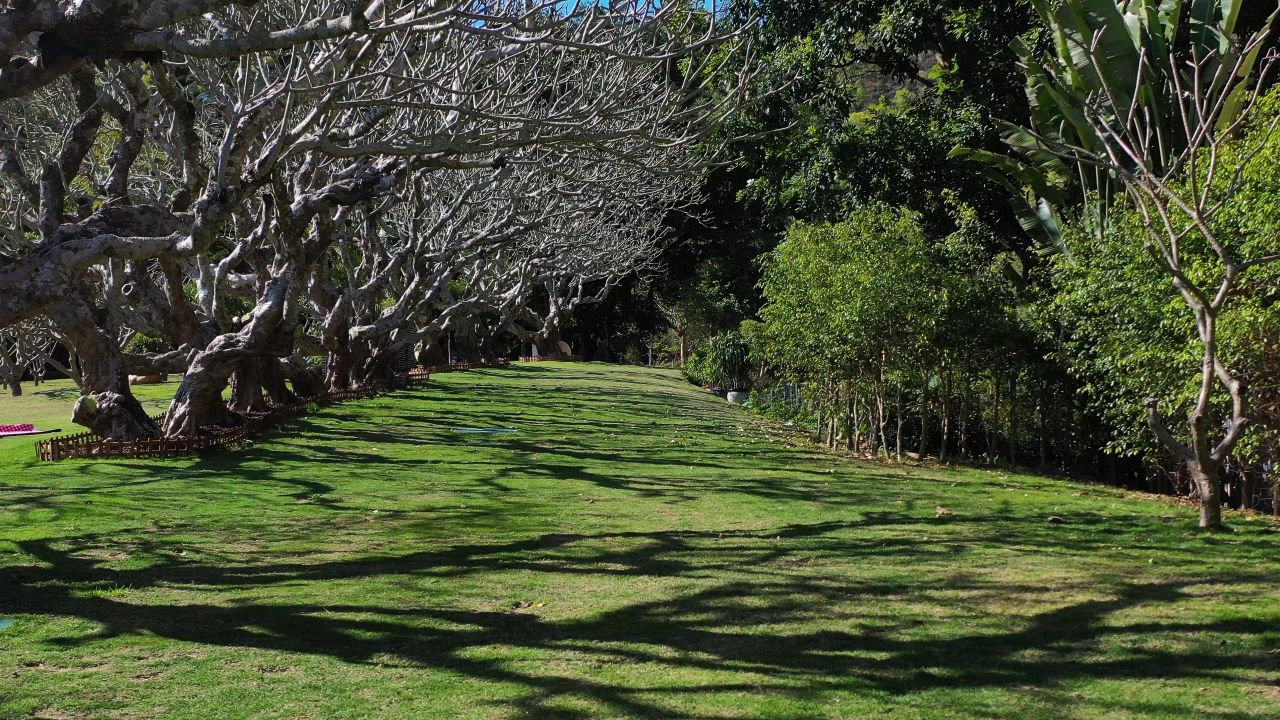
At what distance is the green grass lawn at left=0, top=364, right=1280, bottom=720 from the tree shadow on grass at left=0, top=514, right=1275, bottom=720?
1.1 inches

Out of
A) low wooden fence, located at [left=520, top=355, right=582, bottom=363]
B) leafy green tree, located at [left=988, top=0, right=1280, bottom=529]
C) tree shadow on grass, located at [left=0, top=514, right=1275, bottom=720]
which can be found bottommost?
tree shadow on grass, located at [left=0, top=514, right=1275, bottom=720]

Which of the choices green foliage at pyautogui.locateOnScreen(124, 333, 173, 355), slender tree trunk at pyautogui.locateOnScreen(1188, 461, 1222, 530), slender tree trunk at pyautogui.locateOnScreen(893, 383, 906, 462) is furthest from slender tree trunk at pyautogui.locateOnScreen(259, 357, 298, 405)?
slender tree trunk at pyautogui.locateOnScreen(1188, 461, 1222, 530)

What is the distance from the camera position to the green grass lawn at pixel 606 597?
18.1ft

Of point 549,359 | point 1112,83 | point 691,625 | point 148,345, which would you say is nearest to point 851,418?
point 1112,83

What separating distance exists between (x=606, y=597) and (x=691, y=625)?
0.91 m

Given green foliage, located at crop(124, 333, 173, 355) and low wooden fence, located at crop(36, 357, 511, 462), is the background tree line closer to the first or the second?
low wooden fence, located at crop(36, 357, 511, 462)

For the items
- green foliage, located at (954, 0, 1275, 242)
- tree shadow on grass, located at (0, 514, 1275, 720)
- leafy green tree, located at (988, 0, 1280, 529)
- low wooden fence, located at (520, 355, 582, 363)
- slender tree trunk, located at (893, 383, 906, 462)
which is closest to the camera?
tree shadow on grass, located at (0, 514, 1275, 720)

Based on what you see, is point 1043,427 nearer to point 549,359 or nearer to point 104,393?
point 104,393

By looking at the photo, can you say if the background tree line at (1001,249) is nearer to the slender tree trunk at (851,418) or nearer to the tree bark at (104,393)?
the slender tree trunk at (851,418)

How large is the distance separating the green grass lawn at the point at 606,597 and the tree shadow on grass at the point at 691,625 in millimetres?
27

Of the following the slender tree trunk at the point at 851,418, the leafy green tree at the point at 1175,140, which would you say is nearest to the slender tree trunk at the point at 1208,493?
the leafy green tree at the point at 1175,140

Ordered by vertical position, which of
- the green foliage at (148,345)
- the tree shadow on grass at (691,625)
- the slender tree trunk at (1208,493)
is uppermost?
the green foliage at (148,345)

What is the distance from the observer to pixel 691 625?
6.84 metres

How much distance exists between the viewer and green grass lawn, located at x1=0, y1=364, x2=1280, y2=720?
5531 mm
